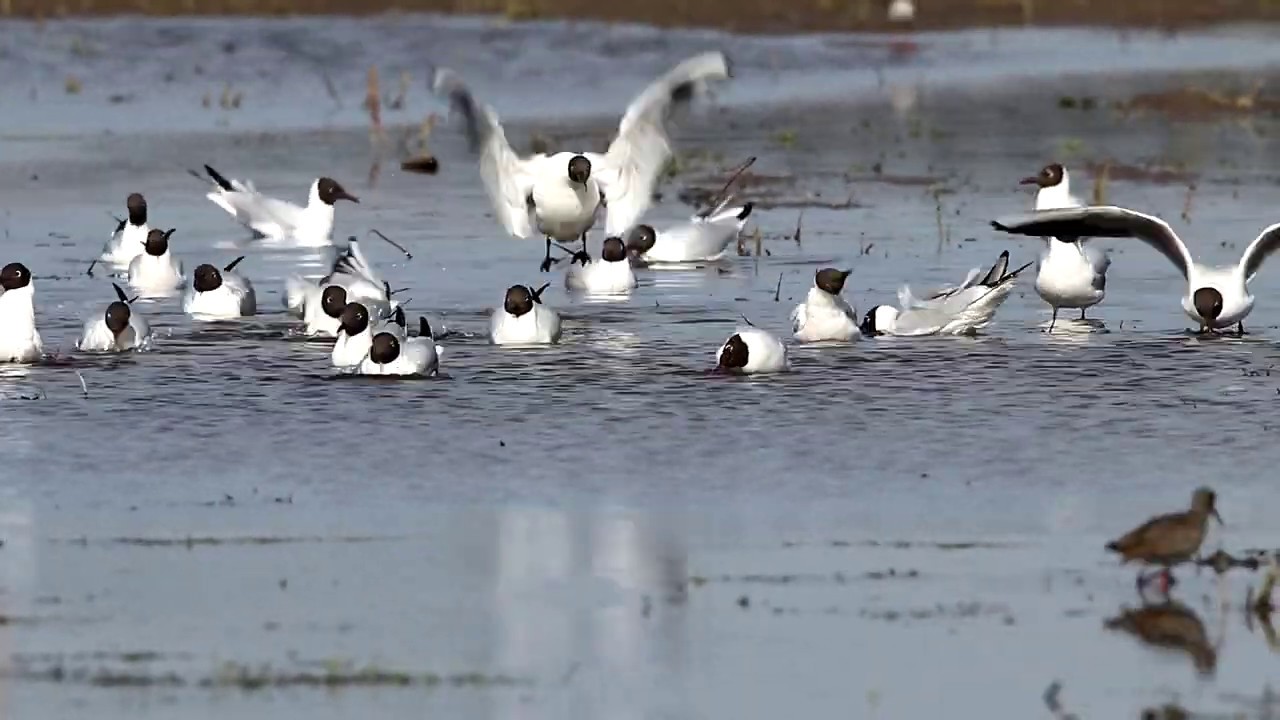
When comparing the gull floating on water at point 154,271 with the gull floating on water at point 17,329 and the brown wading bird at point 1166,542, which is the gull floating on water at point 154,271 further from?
the brown wading bird at point 1166,542

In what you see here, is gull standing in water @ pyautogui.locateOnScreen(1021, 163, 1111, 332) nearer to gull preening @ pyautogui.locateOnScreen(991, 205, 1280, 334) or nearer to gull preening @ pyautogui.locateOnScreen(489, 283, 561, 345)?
gull preening @ pyautogui.locateOnScreen(991, 205, 1280, 334)

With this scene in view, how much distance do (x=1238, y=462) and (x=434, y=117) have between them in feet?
60.8

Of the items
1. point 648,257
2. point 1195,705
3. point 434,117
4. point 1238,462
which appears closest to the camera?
point 1195,705

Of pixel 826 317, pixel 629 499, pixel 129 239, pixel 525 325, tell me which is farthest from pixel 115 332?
pixel 129 239

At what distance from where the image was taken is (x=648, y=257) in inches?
694

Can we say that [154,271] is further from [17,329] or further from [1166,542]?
[1166,542]

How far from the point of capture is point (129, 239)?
17.4 m

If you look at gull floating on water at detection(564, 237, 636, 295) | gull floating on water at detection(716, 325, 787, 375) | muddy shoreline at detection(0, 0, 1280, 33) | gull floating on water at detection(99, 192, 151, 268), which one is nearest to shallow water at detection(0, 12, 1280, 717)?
gull floating on water at detection(716, 325, 787, 375)

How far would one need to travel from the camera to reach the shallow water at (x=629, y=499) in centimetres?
677

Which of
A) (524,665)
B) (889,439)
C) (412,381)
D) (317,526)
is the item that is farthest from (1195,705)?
(412,381)

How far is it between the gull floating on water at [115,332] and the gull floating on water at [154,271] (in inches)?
126

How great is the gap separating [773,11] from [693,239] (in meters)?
25.4

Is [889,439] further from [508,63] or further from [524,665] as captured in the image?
[508,63]

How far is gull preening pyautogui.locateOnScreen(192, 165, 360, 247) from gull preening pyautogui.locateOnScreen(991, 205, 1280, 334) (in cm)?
720
